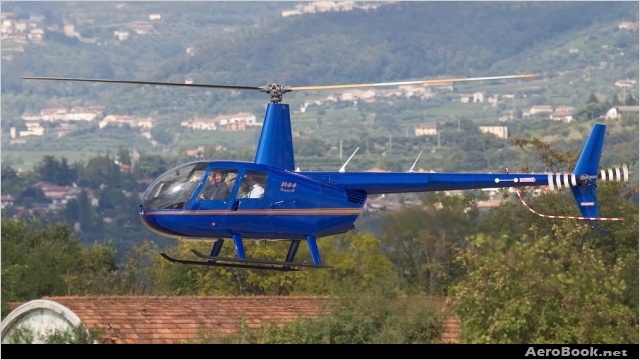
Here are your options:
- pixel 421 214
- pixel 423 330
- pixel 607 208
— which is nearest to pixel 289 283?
pixel 421 214

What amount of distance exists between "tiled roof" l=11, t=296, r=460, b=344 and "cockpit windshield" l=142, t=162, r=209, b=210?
1870 cm

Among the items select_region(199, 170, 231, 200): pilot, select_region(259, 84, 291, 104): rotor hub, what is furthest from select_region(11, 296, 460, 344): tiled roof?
select_region(199, 170, 231, 200): pilot

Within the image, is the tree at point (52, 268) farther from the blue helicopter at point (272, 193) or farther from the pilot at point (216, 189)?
the pilot at point (216, 189)

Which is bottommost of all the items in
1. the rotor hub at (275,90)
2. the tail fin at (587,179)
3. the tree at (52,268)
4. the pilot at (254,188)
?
the tree at (52,268)

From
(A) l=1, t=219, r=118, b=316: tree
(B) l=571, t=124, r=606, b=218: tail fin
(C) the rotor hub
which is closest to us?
(C) the rotor hub

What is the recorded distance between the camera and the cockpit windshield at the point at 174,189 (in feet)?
68.9

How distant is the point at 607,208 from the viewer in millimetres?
59062

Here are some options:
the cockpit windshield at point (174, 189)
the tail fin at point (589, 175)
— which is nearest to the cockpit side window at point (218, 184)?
the cockpit windshield at point (174, 189)

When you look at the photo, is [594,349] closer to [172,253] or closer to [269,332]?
[269,332]

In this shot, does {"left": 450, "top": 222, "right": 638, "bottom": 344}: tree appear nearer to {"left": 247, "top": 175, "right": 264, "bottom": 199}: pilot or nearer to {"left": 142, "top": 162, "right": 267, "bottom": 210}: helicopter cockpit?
{"left": 247, "top": 175, "right": 264, "bottom": 199}: pilot

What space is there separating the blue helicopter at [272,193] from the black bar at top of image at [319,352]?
45.9 feet

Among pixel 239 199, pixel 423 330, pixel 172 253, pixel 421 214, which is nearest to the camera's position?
pixel 239 199

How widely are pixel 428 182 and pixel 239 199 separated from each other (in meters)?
2.89

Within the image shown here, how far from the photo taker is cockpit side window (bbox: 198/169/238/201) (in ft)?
69.1
